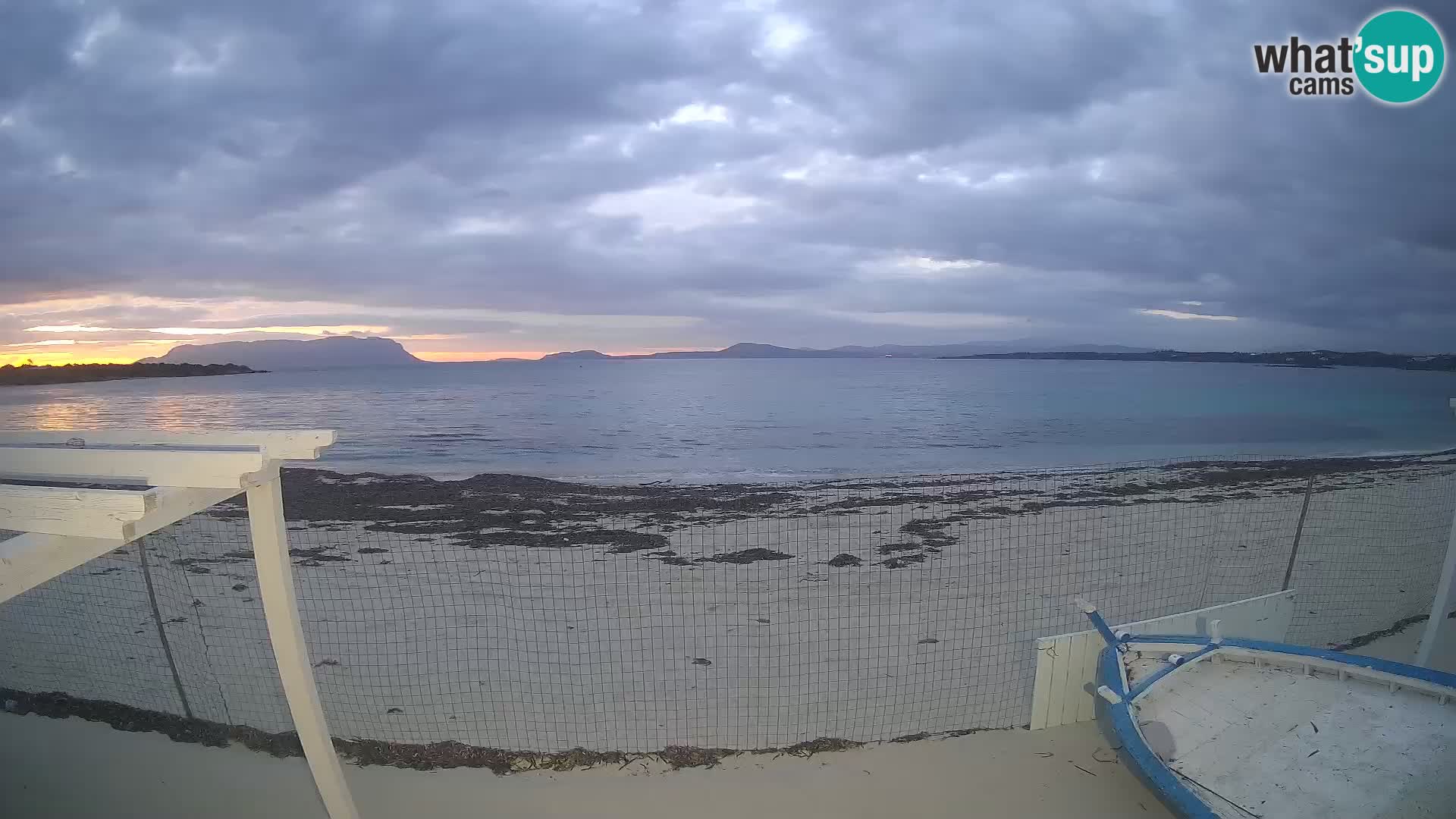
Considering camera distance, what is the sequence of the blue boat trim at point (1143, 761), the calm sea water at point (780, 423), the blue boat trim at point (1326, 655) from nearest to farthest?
the blue boat trim at point (1143, 761)
the blue boat trim at point (1326, 655)
the calm sea water at point (780, 423)

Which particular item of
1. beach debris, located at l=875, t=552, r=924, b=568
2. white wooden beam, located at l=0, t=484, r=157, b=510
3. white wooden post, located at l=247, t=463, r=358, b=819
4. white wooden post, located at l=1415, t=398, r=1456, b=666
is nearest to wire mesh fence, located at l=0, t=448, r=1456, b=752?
beach debris, located at l=875, t=552, r=924, b=568

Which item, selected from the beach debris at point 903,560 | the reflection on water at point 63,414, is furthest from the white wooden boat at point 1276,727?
the reflection on water at point 63,414

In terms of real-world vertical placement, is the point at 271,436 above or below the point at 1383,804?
above

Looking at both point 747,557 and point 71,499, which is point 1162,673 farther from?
point 747,557

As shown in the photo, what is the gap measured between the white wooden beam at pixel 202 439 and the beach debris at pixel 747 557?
8.11 metres

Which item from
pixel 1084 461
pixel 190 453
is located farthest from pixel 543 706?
pixel 1084 461

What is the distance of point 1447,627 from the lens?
24.3 ft

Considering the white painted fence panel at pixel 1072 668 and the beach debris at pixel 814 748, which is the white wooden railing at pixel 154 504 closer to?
the beach debris at pixel 814 748

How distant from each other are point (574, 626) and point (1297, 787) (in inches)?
242

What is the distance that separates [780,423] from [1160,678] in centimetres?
3286

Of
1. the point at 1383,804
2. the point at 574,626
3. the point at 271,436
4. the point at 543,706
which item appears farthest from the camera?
the point at 574,626

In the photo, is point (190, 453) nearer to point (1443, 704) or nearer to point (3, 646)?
point (1443, 704)

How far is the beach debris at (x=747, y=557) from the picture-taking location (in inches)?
428

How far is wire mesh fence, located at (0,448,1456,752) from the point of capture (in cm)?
615
